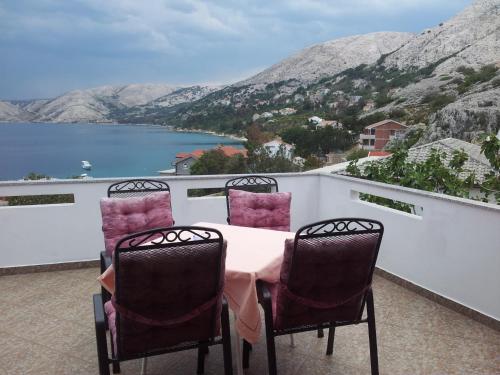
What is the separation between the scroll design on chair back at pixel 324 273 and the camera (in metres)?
1.72

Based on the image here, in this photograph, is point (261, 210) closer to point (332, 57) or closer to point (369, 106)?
point (369, 106)

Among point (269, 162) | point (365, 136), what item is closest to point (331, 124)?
point (365, 136)

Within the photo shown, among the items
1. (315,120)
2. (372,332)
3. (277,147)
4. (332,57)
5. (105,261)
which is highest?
(332,57)

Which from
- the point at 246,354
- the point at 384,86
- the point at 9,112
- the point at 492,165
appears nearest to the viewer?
the point at 246,354

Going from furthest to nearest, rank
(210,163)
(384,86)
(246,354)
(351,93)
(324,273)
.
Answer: (384,86) < (351,93) < (210,163) < (246,354) < (324,273)

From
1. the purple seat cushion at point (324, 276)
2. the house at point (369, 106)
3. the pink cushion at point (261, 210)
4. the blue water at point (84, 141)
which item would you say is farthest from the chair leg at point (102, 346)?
the house at point (369, 106)

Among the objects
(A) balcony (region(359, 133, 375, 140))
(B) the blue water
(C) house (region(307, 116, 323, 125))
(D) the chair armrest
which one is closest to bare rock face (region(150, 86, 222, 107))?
(B) the blue water

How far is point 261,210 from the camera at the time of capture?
3.03 meters

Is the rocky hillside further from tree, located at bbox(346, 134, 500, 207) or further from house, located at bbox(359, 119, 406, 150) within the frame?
tree, located at bbox(346, 134, 500, 207)

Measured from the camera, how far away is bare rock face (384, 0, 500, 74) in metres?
18.5

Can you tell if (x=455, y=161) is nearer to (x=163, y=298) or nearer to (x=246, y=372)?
(x=246, y=372)

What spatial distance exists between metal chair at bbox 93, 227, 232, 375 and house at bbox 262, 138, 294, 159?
18.8ft

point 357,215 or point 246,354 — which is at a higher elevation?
point 357,215

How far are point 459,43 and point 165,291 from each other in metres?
25.4
